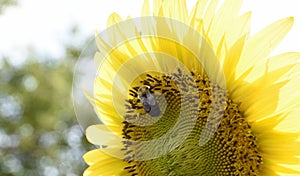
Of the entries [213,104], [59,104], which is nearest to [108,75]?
[213,104]

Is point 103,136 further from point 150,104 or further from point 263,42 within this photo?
point 263,42

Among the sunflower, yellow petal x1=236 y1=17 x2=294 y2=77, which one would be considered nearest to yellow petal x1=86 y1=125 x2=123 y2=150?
the sunflower

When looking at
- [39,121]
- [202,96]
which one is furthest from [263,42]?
[39,121]

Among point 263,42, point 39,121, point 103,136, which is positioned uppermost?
point 263,42

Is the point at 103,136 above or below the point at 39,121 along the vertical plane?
above

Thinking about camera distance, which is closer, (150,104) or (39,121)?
(150,104)

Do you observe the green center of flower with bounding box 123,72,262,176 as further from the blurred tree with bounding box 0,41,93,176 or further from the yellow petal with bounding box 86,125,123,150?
the blurred tree with bounding box 0,41,93,176

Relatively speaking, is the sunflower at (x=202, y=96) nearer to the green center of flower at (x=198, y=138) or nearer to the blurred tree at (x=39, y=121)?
the green center of flower at (x=198, y=138)

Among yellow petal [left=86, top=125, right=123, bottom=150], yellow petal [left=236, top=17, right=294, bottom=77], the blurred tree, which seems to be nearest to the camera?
yellow petal [left=236, top=17, right=294, bottom=77]
